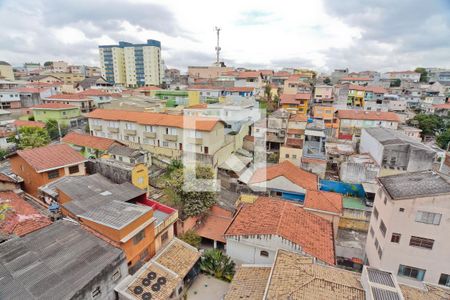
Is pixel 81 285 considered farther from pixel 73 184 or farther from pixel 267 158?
pixel 267 158

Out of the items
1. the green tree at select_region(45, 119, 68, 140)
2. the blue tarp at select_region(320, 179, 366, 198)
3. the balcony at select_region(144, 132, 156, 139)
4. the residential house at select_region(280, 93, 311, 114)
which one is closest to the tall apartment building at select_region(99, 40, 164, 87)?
the green tree at select_region(45, 119, 68, 140)

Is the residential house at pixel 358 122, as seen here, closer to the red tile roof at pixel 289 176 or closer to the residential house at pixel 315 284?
the red tile roof at pixel 289 176

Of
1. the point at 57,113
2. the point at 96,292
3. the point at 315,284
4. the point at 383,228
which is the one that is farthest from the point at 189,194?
the point at 57,113

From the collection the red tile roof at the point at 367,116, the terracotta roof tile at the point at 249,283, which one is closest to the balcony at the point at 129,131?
the terracotta roof tile at the point at 249,283

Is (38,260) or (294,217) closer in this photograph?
(38,260)

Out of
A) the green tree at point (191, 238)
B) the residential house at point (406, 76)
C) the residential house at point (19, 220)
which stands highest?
the residential house at point (406, 76)

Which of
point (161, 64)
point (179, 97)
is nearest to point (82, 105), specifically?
point (179, 97)

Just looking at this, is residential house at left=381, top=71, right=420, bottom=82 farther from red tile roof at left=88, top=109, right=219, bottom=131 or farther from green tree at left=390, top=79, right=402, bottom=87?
red tile roof at left=88, top=109, right=219, bottom=131
